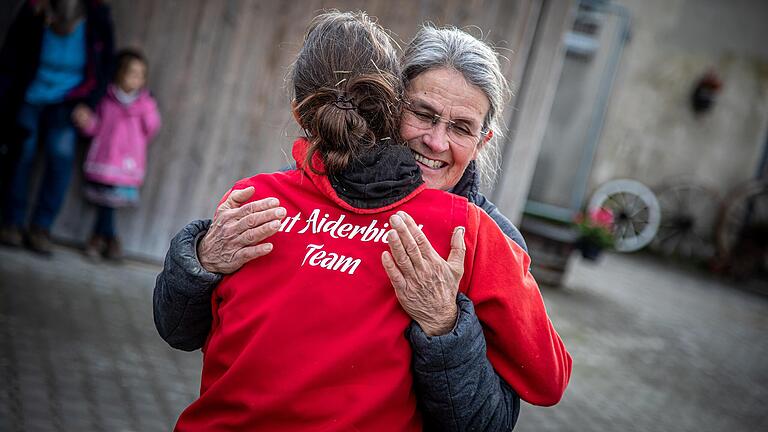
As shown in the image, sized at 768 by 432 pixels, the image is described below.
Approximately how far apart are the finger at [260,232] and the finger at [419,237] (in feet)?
0.84

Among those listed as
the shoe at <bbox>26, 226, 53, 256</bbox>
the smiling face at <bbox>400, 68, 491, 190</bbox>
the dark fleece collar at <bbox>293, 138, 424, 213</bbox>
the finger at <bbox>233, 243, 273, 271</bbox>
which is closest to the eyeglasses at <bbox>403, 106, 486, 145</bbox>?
the smiling face at <bbox>400, 68, 491, 190</bbox>

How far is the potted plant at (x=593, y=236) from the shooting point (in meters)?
8.98

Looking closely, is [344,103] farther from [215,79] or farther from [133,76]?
[215,79]

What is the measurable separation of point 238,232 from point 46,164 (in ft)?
14.4

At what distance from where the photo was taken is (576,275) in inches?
404

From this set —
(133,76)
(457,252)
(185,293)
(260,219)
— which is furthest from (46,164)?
(457,252)

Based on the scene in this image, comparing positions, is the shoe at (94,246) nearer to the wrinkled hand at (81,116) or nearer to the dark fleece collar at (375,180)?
the wrinkled hand at (81,116)

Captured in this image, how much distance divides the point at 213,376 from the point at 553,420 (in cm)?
362

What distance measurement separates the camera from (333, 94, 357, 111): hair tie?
5.32 feet

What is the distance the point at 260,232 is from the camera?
1.65m

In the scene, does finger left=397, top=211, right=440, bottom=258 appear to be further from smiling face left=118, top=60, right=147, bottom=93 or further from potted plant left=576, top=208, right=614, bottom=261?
potted plant left=576, top=208, right=614, bottom=261

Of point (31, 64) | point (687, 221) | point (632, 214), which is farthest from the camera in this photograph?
point (687, 221)

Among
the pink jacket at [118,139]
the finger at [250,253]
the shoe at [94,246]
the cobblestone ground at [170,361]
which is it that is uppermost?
the finger at [250,253]

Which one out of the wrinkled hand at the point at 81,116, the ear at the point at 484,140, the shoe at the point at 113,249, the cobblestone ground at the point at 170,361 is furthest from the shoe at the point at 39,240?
the ear at the point at 484,140
